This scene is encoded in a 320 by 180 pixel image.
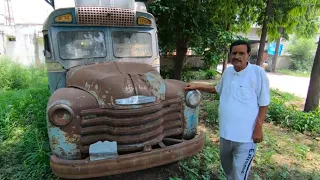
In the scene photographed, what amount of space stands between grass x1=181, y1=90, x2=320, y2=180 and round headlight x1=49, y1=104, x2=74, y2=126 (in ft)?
5.73

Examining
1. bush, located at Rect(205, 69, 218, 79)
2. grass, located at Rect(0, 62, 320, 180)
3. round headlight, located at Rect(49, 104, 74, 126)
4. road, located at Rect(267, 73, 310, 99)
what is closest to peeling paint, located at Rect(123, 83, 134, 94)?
round headlight, located at Rect(49, 104, 74, 126)

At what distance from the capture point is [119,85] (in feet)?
8.68

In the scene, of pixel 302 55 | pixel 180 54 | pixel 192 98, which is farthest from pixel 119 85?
pixel 302 55

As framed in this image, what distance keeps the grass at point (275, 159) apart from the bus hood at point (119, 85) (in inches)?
51.2

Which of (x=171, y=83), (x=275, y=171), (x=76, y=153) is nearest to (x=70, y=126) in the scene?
(x=76, y=153)

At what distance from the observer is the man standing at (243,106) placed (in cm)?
230

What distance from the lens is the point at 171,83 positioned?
3193 mm

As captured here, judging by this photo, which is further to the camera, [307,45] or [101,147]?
[307,45]

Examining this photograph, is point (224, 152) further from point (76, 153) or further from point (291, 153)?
point (291, 153)

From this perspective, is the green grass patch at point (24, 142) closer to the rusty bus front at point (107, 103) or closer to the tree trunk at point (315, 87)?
the rusty bus front at point (107, 103)

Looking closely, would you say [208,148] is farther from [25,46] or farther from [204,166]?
[25,46]

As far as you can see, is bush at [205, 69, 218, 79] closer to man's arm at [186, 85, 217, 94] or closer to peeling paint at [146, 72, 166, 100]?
man's arm at [186, 85, 217, 94]

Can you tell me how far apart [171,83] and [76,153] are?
144 cm

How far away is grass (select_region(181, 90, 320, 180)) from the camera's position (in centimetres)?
334
